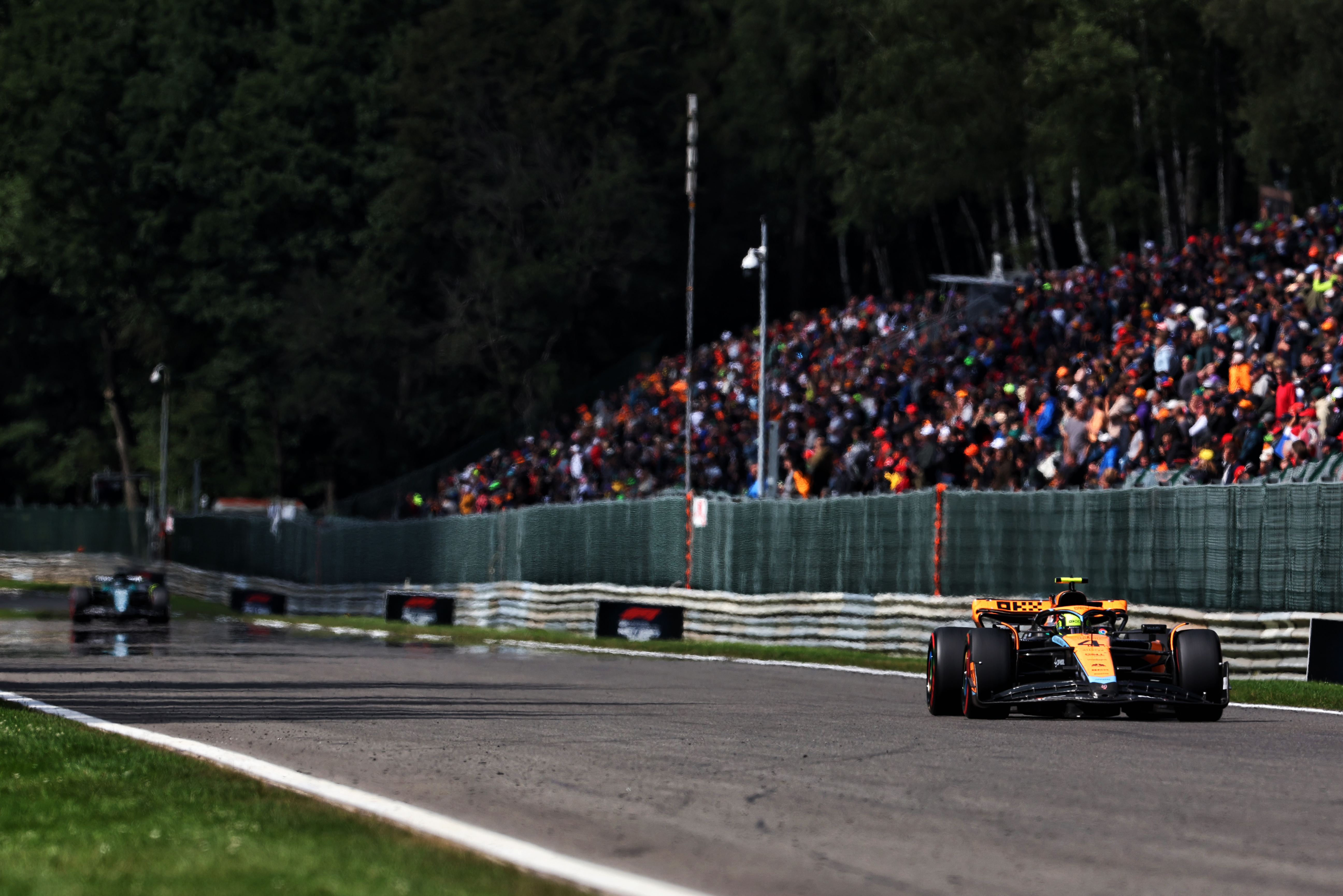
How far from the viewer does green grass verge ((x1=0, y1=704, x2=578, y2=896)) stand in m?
6.80

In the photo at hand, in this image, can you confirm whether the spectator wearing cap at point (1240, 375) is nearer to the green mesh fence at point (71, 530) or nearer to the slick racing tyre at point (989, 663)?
the slick racing tyre at point (989, 663)

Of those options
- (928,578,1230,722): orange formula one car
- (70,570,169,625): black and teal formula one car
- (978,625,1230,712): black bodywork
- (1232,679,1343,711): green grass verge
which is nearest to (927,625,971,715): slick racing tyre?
(928,578,1230,722): orange formula one car

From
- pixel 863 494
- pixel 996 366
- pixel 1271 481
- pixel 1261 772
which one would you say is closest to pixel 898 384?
pixel 996 366

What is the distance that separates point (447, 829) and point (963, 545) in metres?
16.9

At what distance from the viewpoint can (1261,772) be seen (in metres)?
10.5

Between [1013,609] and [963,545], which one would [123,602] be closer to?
[963,545]

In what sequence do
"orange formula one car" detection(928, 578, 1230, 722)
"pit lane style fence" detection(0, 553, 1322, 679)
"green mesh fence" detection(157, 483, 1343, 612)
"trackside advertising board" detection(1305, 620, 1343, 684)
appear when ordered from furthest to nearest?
"green mesh fence" detection(157, 483, 1343, 612)
"pit lane style fence" detection(0, 553, 1322, 679)
"trackside advertising board" detection(1305, 620, 1343, 684)
"orange formula one car" detection(928, 578, 1230, 722)

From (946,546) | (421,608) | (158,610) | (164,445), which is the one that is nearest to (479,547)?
(421,608)

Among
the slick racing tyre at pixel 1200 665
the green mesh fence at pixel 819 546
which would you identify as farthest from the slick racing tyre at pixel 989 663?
the green mesh fence at pixel 819 546

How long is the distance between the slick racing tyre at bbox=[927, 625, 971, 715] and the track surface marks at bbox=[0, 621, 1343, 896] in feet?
0.74

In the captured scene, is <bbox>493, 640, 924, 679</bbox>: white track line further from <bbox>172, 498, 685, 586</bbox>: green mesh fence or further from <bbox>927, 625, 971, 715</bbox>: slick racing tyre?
<bbox>927, 625, 971, 715</bbox>: slick racing tyre

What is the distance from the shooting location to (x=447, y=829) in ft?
26.6

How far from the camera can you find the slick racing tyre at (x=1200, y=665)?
1391cm

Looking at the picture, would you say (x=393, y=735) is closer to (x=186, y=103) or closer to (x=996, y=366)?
(x=996, y=366)
